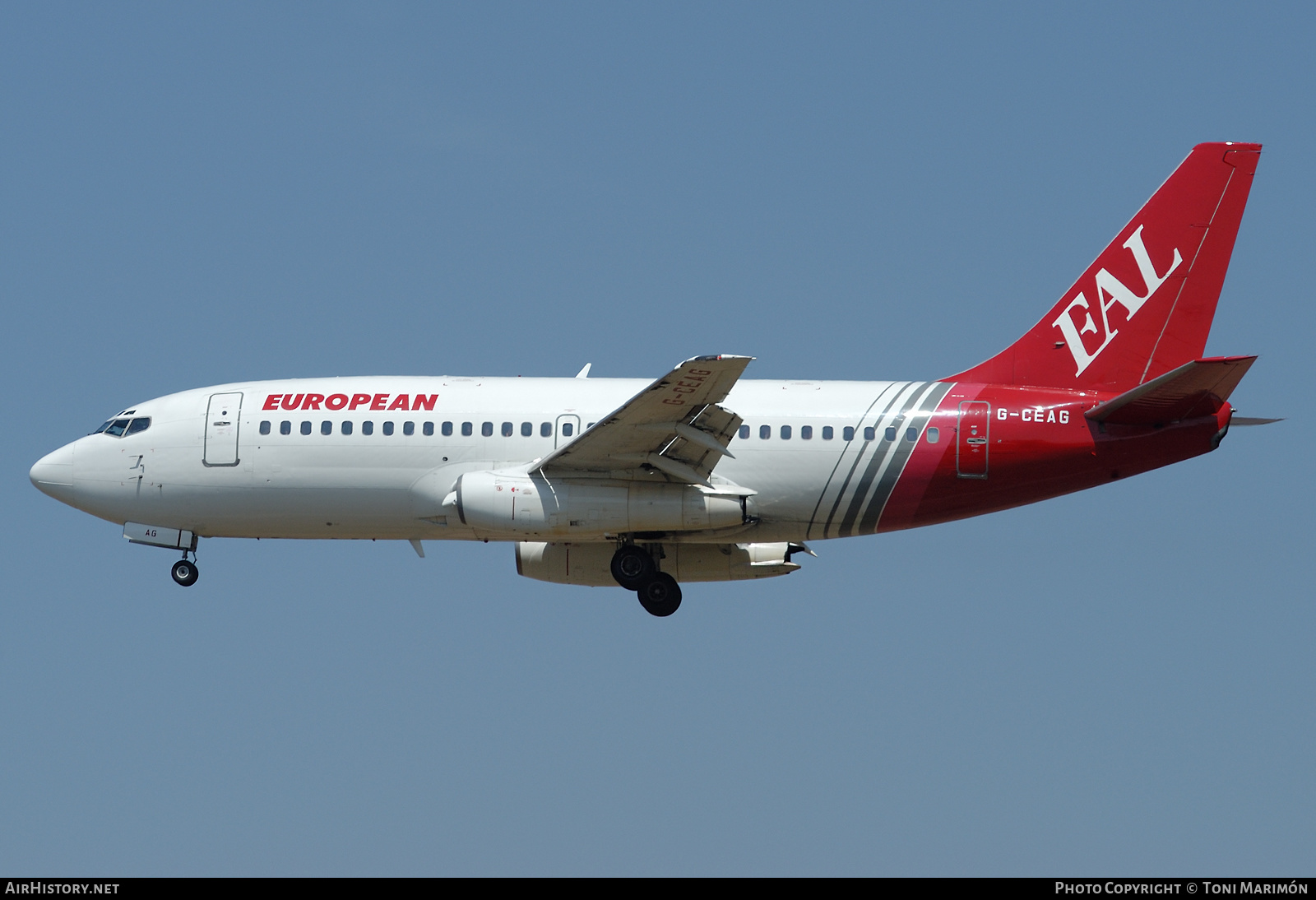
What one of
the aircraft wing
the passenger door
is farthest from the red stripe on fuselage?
the passenger door

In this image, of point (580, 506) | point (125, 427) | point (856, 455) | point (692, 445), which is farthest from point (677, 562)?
point (125, 427)

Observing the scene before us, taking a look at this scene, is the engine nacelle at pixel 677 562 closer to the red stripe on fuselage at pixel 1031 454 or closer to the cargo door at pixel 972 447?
the red stripe on fuselage at pixel 1031 454

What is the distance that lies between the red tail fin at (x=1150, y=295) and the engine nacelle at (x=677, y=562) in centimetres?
632

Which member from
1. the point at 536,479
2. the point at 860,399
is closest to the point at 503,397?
the point at 536,479

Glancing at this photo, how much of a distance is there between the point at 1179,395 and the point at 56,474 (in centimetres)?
2481

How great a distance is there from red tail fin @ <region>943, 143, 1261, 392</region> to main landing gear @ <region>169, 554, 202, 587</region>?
17.8 metres

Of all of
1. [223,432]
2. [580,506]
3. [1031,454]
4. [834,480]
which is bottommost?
[580,506]

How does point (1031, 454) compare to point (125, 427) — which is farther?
point (125, 427)

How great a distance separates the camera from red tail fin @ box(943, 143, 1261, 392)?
38.4 meters

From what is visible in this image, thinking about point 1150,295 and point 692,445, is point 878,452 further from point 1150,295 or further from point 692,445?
point 1150,295

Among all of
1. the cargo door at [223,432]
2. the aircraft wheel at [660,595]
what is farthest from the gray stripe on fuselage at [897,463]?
the cargo door at [223,432]

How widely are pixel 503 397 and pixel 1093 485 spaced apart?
12.9m

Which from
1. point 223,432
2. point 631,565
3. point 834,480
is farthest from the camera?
point 631,565

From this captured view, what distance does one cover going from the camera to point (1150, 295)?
38.6 meters
